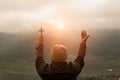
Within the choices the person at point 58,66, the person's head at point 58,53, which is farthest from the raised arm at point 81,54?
the person's head at point 58,53

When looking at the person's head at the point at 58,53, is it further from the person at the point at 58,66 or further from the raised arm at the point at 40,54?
the raised arm at the point at 40,54

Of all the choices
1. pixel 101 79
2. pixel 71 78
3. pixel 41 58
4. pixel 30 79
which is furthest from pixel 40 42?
pixel 30 79

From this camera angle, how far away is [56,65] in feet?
25.5

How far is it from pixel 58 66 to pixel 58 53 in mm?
247

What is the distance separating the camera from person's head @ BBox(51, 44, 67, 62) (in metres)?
7.68

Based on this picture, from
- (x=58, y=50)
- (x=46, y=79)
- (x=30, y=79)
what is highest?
(x=58, y=50)

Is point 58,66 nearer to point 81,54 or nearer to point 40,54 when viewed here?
point 40,54

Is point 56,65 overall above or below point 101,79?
above

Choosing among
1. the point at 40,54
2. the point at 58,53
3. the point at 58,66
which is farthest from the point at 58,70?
the point at 40,54

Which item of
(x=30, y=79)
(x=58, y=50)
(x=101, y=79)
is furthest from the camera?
→ (x=30, y=79)

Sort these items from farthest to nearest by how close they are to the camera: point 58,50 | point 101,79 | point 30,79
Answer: point 30,79
point 101,79
point 58,50

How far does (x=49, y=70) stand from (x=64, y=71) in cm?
26

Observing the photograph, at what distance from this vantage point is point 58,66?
7770mm

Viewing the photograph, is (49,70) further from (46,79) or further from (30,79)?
(30,79)
